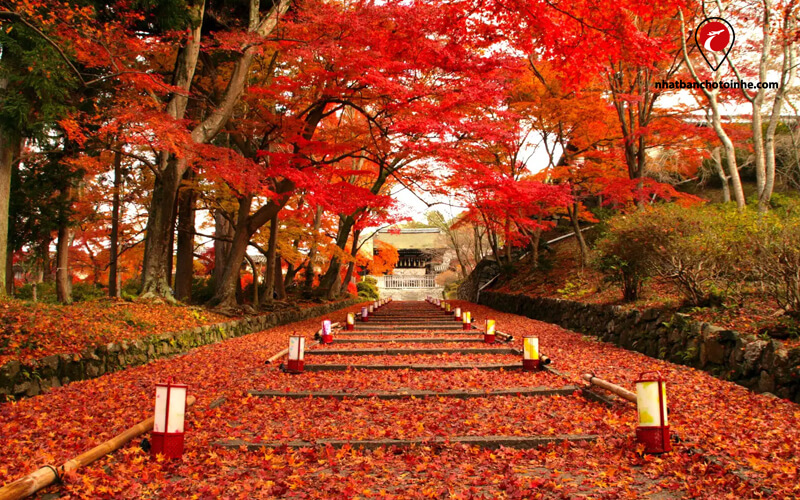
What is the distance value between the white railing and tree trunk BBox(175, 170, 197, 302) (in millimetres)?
24308

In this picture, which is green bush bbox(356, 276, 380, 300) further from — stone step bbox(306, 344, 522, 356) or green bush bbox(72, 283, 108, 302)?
stone step bbox(306, 344, 522, 356)

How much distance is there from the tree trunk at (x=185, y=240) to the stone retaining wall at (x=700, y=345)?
949cm

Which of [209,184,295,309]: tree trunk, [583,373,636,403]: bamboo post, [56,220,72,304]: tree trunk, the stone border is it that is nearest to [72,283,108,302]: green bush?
[56,220,72,304]: tree trunk

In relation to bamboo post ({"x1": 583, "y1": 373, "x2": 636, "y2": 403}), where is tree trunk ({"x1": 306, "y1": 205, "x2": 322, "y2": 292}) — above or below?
above

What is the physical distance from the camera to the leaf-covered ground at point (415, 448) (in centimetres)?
313

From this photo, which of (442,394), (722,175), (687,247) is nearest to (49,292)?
(442,394)

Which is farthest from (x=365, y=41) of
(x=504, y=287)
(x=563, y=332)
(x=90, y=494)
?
(x=504, y=287)

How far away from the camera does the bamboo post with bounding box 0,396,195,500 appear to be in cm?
280

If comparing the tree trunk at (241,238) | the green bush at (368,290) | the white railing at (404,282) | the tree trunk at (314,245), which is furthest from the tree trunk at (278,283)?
the white railing at (404,282)

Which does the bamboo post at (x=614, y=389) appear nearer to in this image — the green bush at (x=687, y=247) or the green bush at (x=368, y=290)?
the green bush at (x=687, y=247)

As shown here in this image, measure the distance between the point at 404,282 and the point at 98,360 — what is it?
104 feet

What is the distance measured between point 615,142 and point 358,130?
8.34 metres

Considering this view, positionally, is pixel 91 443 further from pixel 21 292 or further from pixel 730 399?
pixel 21 292

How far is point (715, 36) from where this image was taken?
1090cm
